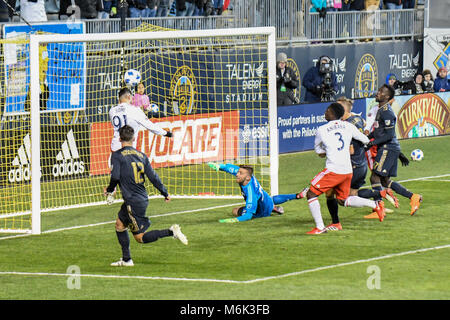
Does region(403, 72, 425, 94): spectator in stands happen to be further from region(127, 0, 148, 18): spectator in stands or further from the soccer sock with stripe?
the soccer sock with stripe

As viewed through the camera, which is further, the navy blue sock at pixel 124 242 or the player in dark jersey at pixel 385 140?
the player in dark jersey at pixel 385 140

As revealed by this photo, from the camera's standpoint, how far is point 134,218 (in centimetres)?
1276

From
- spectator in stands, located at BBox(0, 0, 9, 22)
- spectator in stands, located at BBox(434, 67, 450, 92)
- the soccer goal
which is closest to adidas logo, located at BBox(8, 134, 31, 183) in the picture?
the soccer goal

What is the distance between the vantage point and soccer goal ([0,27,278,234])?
18.4m

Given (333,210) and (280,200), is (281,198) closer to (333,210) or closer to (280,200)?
(280,200)

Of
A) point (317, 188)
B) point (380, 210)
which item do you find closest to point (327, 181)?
point (317, 188)

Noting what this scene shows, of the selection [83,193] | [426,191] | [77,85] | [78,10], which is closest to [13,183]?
[83,193]

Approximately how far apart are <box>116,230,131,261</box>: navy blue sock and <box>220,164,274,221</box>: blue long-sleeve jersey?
12.4ft

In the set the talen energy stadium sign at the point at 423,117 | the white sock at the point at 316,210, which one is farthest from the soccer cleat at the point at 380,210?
the talen energy stadium sign at the point at 423,117

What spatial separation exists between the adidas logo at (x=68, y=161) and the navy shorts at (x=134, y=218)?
842 centimetres

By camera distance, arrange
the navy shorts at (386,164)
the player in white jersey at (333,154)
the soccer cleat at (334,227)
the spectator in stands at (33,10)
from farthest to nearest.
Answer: the spectator in stands at (33,10) < the navy shorts at (386,164) < the soccer cleat at (334,227) < the player in white jersey at (333,154)

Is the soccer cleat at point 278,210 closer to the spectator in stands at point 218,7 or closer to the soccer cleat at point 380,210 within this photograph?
the soccer cleat at point 380,210

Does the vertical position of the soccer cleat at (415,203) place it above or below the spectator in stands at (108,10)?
below

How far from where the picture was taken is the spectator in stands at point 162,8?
27.0 m
